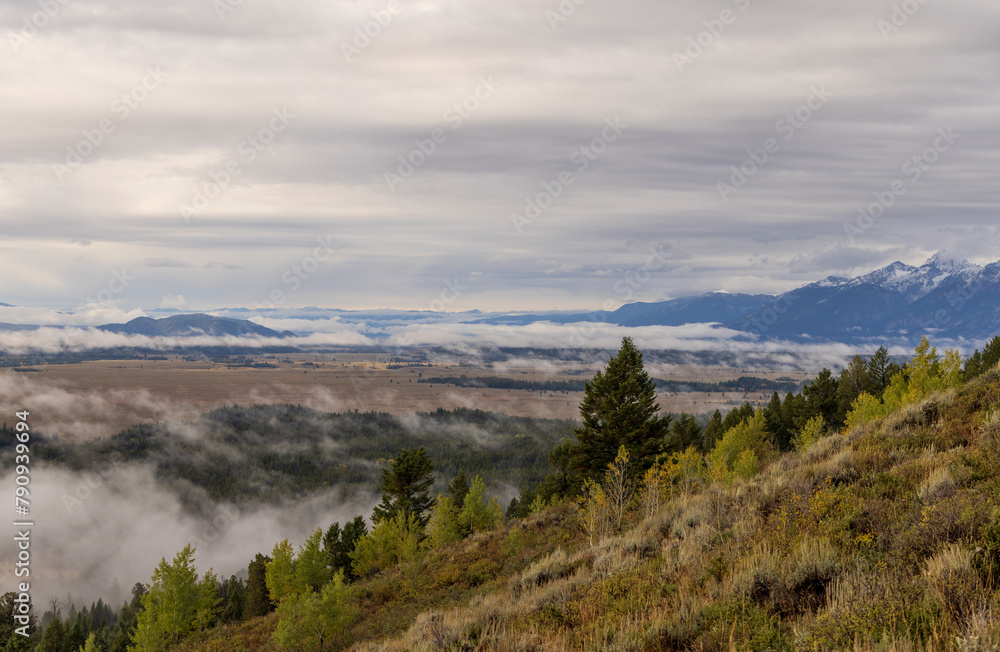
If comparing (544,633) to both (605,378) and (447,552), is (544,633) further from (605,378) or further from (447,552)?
(605,378)

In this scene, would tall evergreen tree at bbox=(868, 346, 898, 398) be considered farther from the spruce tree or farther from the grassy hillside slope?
the grassy hillside slope

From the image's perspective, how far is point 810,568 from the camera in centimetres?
723

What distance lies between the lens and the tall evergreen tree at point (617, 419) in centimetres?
3712

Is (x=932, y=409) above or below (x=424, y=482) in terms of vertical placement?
above

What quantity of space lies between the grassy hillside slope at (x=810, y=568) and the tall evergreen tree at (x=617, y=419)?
2234cm

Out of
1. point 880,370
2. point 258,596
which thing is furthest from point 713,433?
point 258,596

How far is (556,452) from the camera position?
54.2 m

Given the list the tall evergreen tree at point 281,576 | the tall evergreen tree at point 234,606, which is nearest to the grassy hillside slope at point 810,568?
the tall evergreen tree at point 281,576

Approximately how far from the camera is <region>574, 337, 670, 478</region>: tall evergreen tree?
122ft

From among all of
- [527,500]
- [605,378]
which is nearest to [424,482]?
[527,500]

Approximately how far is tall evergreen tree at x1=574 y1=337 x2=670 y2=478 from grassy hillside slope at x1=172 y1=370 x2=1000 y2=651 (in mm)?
22340

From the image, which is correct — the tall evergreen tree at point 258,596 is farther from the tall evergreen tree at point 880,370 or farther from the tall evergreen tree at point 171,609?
the tall evergreen tree at point 880,370

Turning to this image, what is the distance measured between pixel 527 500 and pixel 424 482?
874 inches

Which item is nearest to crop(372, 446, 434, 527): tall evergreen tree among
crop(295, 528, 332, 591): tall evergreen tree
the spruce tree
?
crop(295, 528, 332, 591): tall evergreen tree
